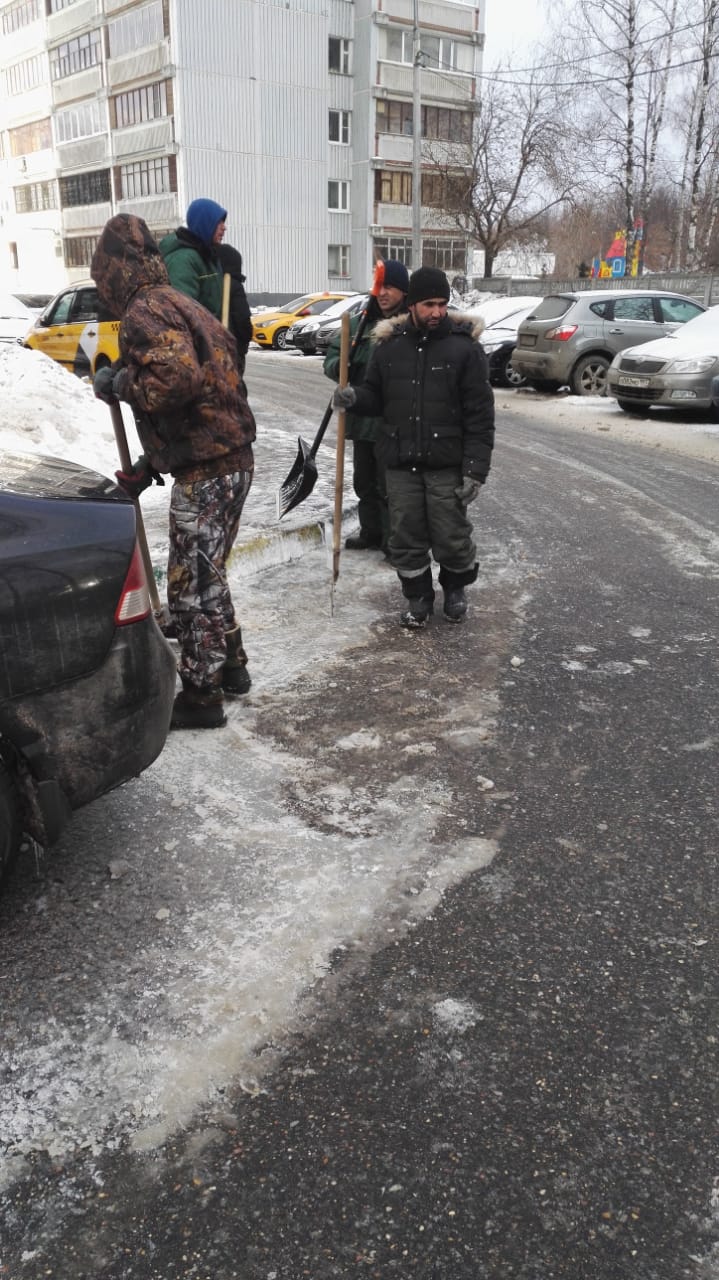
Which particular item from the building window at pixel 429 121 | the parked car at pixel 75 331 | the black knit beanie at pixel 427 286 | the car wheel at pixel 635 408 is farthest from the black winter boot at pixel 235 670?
the building window at pixel 429 121

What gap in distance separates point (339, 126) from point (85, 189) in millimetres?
12995

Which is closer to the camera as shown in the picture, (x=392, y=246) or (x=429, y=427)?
(x=429, y=427)

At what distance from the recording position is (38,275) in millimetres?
54125

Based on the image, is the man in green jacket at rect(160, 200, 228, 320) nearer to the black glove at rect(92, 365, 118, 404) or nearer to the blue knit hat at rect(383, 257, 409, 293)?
the black glove at rect(92, 365, 118, 404)

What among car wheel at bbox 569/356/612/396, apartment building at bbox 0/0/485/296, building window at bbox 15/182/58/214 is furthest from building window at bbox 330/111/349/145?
car wheel at bbox 569/356/612/396

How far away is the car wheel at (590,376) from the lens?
50.6ft

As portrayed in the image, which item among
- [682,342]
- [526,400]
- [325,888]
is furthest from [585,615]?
[526,400]

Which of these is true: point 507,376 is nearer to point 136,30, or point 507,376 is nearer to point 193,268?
point 193,268

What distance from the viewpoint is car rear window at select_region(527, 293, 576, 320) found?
1518 centimetres

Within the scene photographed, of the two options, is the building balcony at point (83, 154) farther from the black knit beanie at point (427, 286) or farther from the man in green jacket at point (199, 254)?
the black knit beanie at point (427, 286)

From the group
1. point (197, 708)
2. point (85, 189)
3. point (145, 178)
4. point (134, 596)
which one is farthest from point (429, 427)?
point (85, 189)

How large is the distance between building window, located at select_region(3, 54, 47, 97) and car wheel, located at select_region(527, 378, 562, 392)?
45895 mm

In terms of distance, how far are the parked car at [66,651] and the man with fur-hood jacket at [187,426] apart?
88 centimetres

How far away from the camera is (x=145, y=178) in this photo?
144 feet
